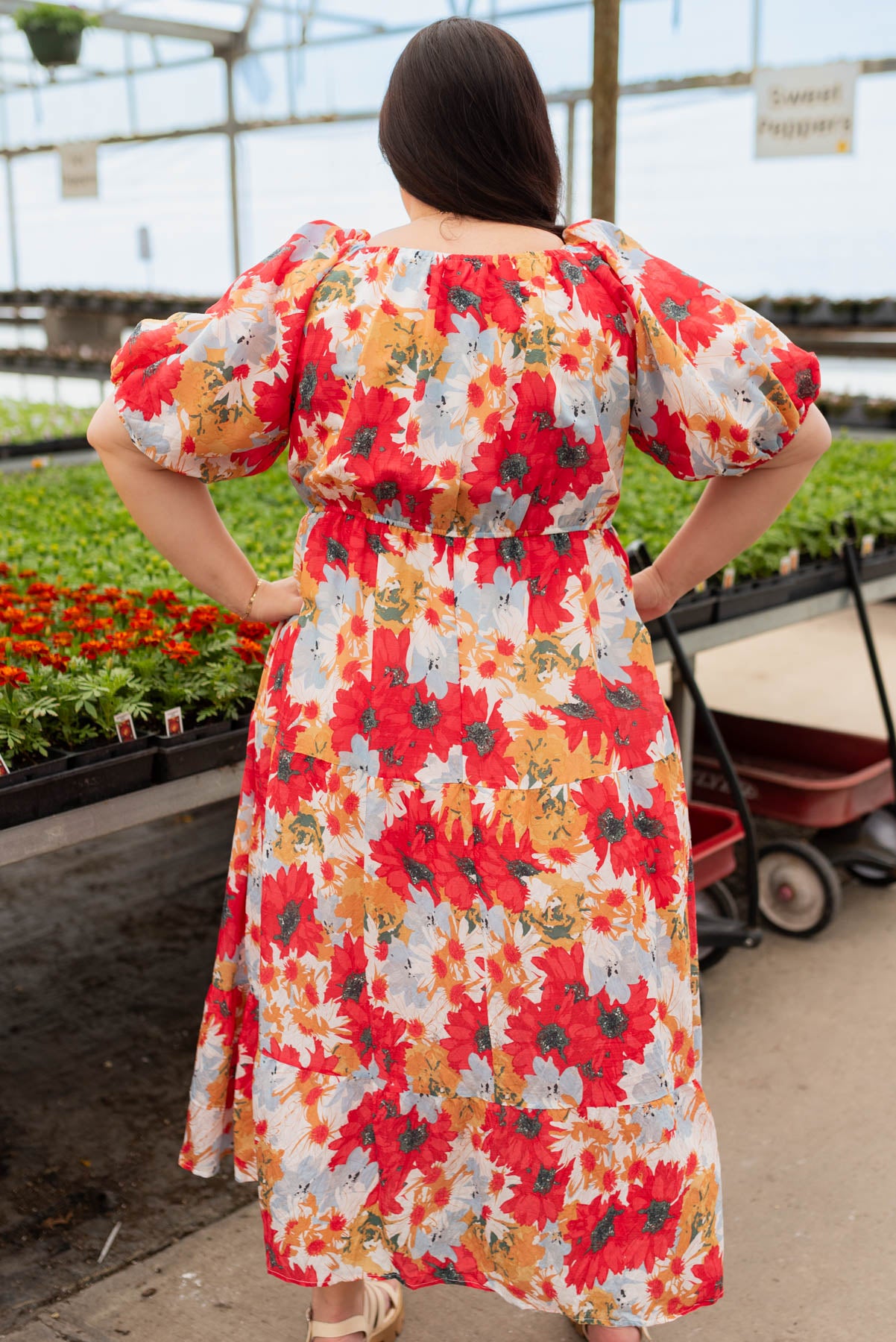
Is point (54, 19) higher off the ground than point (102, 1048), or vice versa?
point (54, 19)

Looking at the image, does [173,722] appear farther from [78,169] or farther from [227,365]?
[78,169]

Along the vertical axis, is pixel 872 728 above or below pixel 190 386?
below

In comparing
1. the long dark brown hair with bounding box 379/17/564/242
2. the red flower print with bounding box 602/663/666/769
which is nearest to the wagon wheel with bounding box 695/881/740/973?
the red flower print with bounding box 602/663/666/769

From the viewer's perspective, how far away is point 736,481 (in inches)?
58.3

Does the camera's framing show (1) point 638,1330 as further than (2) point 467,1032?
Yes

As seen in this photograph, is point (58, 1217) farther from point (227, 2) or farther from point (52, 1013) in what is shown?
point (227, 2)

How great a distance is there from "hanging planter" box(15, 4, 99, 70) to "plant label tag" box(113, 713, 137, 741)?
5.59m

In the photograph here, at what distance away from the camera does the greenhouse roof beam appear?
21.5 feet

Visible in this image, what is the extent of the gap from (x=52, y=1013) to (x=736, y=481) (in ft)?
6.02

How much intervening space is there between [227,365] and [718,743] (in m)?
1.33

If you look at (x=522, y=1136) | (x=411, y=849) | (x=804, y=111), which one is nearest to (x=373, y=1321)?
(x=522, y=1136)

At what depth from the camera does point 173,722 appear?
192cm

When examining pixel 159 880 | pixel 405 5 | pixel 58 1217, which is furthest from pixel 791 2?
pixel 58 1217

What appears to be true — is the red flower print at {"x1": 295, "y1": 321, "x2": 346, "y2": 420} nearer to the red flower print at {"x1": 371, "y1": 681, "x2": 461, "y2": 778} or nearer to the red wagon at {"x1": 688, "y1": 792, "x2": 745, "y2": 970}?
the red flower print at {"x1": 371, "y1": 681, "x2": 461, "y2": 778}
